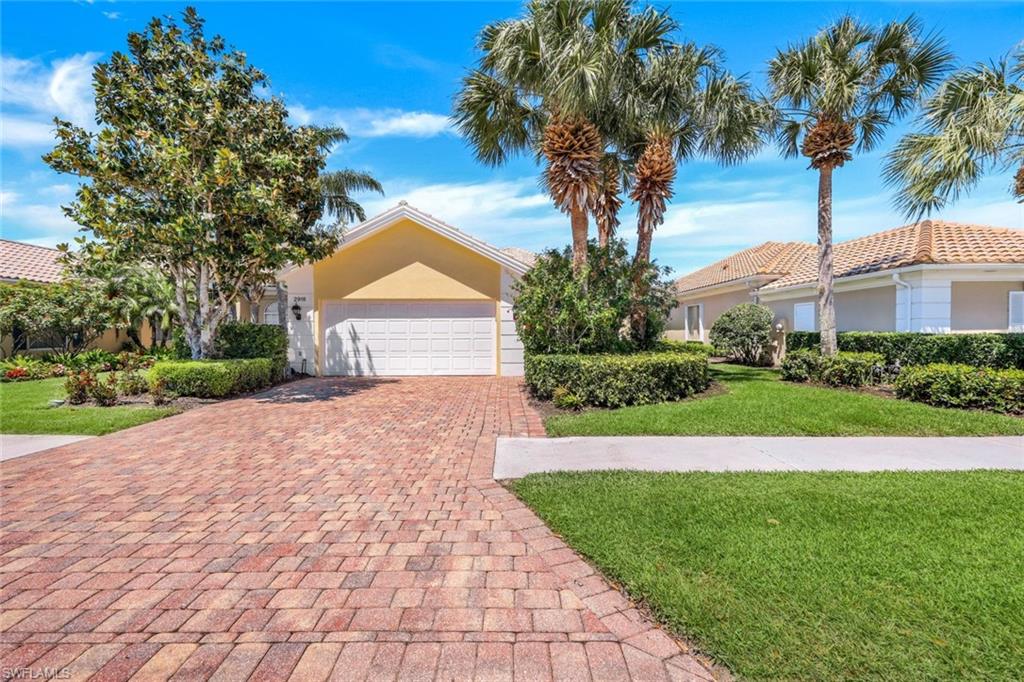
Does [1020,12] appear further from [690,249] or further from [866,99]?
[690,249]

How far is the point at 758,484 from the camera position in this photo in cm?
507

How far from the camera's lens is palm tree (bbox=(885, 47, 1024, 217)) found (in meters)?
9.30

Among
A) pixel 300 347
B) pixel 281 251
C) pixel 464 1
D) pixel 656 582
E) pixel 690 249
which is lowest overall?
pixel 656 582

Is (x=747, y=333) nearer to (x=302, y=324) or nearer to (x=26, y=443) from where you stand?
(x=302, y=324)

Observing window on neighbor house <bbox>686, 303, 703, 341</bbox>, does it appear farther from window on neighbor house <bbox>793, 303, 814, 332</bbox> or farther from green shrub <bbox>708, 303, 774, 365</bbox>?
window on neighbor house <bbox>793, 303, 814, 332</bbox>

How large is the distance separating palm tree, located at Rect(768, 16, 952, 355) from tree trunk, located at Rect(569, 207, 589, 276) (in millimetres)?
6412

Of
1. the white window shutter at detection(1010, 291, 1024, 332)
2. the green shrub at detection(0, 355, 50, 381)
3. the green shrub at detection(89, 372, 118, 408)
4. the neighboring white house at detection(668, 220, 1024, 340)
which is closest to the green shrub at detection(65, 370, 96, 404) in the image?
the green shrub at detection(89, 372, 118, 408)

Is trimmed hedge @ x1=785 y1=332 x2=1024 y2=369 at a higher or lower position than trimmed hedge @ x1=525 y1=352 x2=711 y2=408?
higher

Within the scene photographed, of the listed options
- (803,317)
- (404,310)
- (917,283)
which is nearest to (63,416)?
(404,310)

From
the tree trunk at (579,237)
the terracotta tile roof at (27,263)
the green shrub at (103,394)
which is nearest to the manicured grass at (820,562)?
the tree trunk at (579,237)

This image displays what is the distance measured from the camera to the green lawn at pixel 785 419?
7512 mm

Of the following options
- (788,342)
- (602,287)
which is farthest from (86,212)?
(788,342)

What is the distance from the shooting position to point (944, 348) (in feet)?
37.5

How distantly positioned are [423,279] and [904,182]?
13.1m
